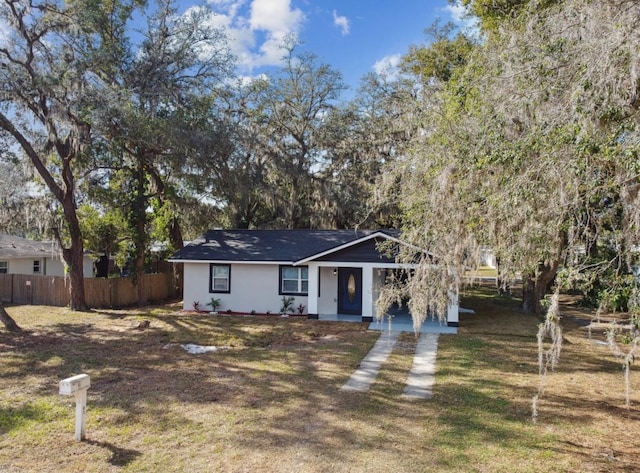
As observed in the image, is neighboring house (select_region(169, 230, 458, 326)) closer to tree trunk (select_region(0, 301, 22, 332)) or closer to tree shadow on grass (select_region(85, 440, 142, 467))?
tree trunk (select_region(0, 301, 22, 332))

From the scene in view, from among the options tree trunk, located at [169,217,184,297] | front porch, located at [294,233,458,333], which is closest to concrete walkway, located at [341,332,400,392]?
front porch, located at [294,233,458,333]

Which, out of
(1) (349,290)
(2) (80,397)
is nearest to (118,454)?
(2) (80,397)

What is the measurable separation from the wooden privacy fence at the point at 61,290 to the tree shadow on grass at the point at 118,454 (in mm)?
13803

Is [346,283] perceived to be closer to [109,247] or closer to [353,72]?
[109,247]

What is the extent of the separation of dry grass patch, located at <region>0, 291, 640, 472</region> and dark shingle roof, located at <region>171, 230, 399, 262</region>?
4751mm

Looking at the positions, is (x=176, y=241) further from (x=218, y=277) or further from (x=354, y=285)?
(x=354, y=285)

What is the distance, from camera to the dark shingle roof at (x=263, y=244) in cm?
1639

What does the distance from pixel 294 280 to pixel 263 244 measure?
2.14 meters

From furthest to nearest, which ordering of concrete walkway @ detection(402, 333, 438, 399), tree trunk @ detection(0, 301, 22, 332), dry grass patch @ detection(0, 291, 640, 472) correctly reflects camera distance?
tree trunk @ detection(0, 301, 22, 332), concrete walkway @ detection(402, 333, 438, 399), dry grass patch @ detection(0, 291, 640, 472)

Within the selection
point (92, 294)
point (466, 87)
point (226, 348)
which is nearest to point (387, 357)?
point (226, 348)

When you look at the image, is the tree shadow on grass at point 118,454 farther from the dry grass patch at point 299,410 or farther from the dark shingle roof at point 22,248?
the dark shingle roof at point 22,248

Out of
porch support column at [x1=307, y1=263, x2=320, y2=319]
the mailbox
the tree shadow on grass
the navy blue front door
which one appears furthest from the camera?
the navy blue front door

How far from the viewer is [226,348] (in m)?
11.0

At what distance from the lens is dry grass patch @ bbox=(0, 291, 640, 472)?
5.20 meters
